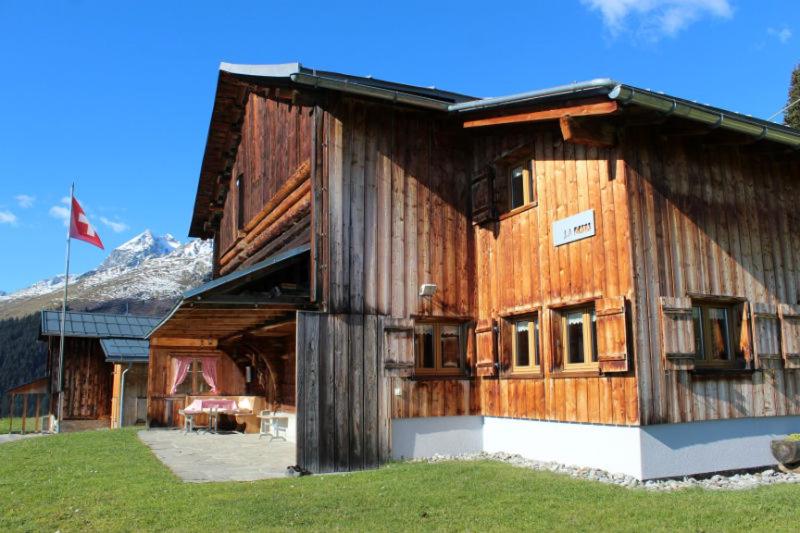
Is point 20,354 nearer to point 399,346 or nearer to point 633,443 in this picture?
point 399,346

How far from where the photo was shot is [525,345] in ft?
34.8

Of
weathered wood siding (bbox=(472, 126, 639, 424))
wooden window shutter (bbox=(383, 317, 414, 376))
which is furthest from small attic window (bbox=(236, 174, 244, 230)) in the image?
wooden window shutter (bbox=(383, 317, 414, 376))

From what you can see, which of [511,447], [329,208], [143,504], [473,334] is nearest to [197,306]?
[329,208]

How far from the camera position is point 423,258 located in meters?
11.1

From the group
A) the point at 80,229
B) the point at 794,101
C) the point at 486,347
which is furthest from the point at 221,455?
the point at 794,101

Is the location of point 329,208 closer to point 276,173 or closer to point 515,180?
point 515,180

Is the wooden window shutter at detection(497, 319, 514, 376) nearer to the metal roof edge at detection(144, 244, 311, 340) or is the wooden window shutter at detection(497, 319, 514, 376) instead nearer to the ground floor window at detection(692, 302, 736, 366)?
the ground floor window at detection(692, 302, 736, 366)

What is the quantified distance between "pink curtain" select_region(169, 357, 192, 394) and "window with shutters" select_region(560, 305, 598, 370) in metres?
12.6

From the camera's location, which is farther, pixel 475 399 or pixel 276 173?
pixel 276 173

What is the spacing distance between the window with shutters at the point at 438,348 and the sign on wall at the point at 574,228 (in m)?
2.46

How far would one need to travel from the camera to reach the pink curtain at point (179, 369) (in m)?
19.3

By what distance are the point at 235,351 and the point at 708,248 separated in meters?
13.1

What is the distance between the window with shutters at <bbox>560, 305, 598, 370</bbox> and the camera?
9273 mm

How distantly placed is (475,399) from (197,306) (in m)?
4.49
